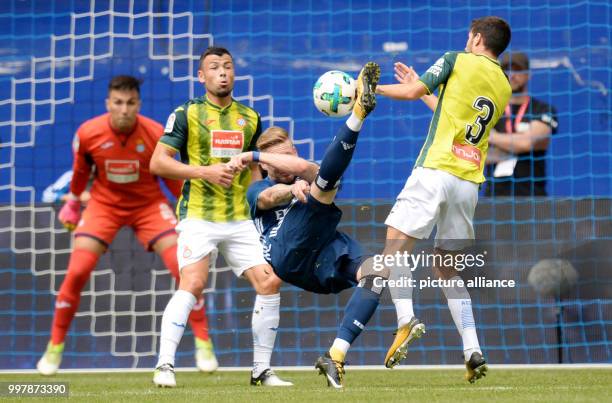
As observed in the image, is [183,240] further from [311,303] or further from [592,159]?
[592,159]

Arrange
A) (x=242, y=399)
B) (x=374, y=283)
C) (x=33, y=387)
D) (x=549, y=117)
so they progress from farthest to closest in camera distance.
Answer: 1. (x=549, y=117)
2. (x=33, y=387)
3. (x=374, y=283)
4. (x=242, y=399)

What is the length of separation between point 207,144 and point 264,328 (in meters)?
1.15

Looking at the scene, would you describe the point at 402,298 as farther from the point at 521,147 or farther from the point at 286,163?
the point at 521,147

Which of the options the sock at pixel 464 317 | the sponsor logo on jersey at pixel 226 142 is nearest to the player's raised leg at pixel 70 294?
the sponsor logo on jersey at pixel 226 142

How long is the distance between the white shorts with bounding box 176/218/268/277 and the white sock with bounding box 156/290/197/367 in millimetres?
234

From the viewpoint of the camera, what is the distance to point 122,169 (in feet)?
27.3

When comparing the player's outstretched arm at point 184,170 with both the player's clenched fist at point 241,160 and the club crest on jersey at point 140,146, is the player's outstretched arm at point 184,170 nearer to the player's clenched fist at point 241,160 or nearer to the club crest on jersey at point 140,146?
the player's clenched fist at point 241,160

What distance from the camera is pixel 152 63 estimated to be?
970 centimetres

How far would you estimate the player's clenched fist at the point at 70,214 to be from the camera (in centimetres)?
849

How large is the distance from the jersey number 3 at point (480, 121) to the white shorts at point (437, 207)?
0.77 ft

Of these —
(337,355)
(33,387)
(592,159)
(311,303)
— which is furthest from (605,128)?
(33,387)

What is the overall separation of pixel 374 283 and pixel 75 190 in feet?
10.5

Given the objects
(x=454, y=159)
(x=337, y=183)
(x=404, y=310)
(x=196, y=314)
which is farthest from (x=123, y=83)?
(x=404, y=310)

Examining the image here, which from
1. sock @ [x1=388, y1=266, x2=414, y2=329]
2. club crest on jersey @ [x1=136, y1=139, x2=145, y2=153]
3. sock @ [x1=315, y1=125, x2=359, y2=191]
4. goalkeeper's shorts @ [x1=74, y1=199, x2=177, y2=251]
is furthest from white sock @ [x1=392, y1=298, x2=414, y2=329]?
club crest on jersey @ [x1=136, y1=139, x2=145, y2=153]
